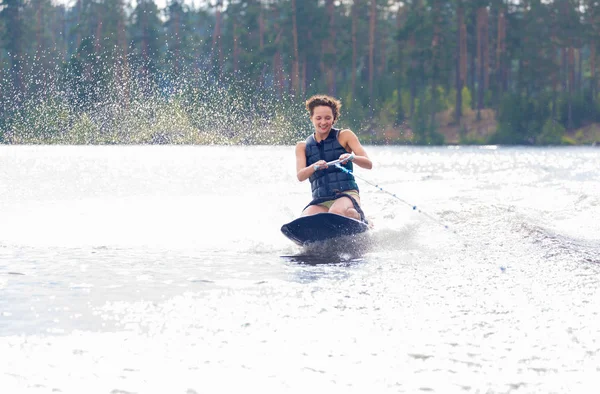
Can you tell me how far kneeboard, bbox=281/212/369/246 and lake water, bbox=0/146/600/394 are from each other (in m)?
0.18

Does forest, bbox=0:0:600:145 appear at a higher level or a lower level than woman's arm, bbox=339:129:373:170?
higher

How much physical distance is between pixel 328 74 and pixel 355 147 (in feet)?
178

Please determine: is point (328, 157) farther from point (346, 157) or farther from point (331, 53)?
point (331, 53)

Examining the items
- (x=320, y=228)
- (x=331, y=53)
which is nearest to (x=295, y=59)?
(x=331, y=53)

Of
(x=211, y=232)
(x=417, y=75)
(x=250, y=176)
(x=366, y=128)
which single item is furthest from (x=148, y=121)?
(x=211, y=232)

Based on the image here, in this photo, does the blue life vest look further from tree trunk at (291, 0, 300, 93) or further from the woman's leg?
tree trunk at (291, 0, 300, 93)

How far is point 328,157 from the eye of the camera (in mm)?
9516

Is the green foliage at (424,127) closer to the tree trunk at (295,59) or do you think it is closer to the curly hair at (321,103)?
the tree trunk at (295,59)

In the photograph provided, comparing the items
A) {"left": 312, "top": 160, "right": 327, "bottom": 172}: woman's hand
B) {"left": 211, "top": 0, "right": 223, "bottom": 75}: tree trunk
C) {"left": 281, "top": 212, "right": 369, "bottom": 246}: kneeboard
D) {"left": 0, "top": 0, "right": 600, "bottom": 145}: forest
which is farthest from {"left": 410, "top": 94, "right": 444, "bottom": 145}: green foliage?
{"left": 312, "top": 160, "right": 327, "bottom": 172}: woman's hand

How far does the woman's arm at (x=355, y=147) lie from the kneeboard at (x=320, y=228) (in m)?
0.63

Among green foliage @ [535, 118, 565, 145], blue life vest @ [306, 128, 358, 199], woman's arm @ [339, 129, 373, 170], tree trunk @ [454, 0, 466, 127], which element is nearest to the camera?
woman's arm @ [339, 129, 373, 170]

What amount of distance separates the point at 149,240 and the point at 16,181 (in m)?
12.0

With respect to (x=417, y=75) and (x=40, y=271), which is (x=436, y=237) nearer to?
(x=40, y=271)

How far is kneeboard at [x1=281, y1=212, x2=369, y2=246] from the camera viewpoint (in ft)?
29.1
